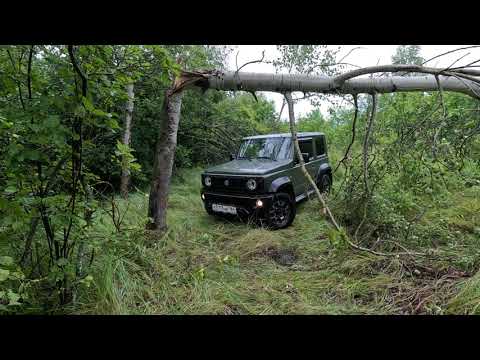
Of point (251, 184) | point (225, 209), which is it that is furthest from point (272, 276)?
point (225, 209)

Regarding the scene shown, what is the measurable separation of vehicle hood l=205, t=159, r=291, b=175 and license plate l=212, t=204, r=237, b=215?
681mm

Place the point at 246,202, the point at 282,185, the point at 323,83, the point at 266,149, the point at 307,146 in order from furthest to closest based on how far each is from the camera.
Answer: the point at 307,146, the point at 266,149, the point at 282,185, the point at 246,202, the point at 323,83

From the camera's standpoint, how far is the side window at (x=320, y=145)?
675 centimetres

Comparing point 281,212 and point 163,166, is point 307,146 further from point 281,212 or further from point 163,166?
point 163,166

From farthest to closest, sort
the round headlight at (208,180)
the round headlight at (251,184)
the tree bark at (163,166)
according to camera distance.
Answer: the round headlight at (208,180)
the round headlight at (251,184)
the tree bark at (163,166)

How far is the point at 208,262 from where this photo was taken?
12.1ft

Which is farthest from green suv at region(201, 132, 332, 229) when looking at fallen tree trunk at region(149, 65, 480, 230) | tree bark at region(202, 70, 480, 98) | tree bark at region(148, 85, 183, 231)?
tree bark at region(202, 70, 480, 98)

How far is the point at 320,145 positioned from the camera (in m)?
6.89

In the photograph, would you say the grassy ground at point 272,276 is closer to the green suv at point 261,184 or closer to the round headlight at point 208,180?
the green suv at point 261,184

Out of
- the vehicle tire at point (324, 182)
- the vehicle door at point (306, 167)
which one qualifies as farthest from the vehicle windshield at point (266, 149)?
the vehicle tire at point (324, 182)

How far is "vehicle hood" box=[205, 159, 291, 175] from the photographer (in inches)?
188

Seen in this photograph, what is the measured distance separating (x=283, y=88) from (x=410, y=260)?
2.77 meters

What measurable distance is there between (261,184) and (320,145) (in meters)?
3.07
